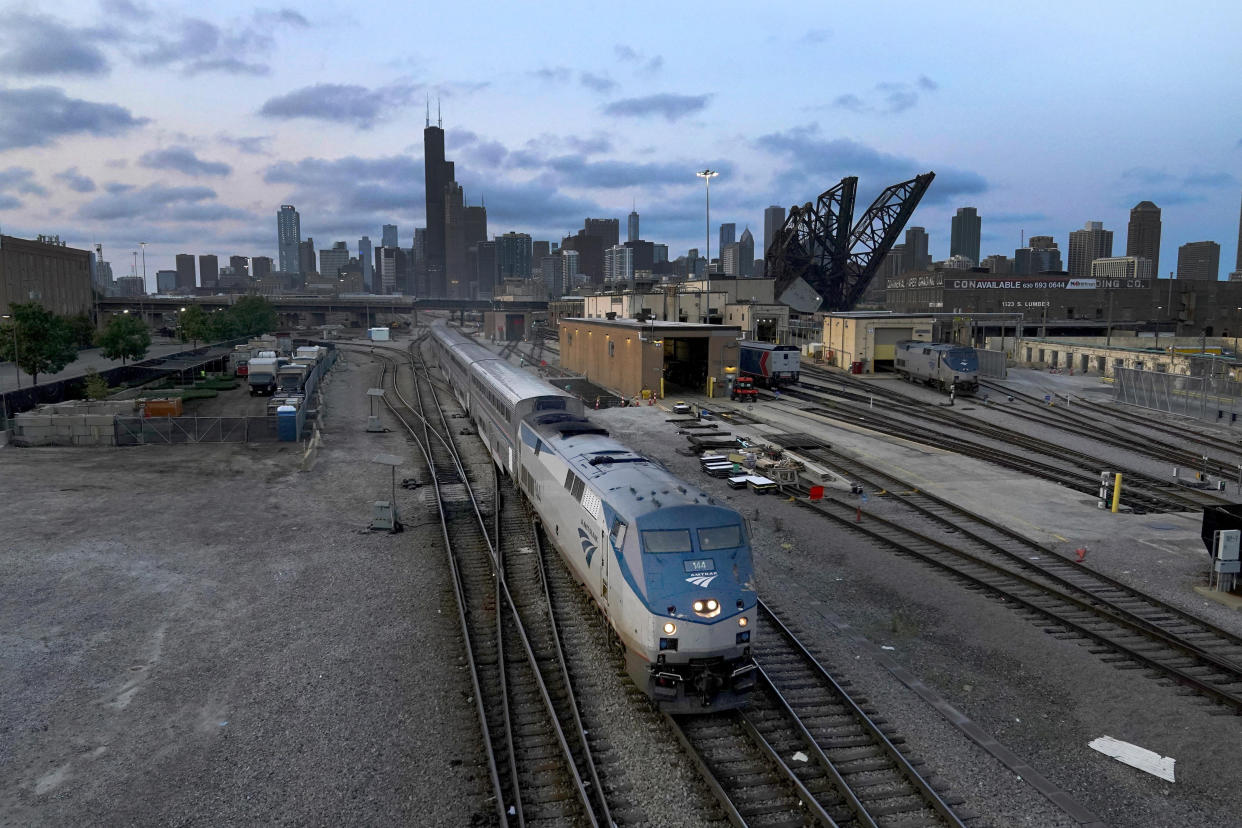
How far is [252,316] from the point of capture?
112750 mm

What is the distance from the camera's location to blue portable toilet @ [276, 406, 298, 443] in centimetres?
3759

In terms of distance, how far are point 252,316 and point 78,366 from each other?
3901 centimetres

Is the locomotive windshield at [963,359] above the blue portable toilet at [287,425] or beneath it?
above

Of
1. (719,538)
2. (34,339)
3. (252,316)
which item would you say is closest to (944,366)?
(719,538)

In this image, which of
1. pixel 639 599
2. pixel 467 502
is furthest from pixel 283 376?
pixel 639 599

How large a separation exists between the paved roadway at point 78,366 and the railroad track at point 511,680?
36.7 meters

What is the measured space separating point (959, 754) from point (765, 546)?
10.1 m

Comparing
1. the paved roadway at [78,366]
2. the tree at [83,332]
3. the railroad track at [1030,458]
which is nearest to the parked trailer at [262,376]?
the paved roadway at [78,366]

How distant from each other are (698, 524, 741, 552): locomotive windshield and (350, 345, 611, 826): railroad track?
3596mm

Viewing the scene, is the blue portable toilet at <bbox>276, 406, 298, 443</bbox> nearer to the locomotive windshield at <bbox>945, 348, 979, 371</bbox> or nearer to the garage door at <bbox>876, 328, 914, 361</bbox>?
the locomotive windshield at <bbox>945, 348, 979, 371</bbox>

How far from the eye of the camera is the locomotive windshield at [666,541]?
41.3 feet

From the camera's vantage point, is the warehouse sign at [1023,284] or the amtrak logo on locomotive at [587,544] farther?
the warehouse sign at [1023,284]

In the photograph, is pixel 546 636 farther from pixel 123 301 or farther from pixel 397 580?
pixel 123 301

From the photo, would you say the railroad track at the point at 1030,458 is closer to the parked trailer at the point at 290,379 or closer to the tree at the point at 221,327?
the parked trailer at the point at 290,379
